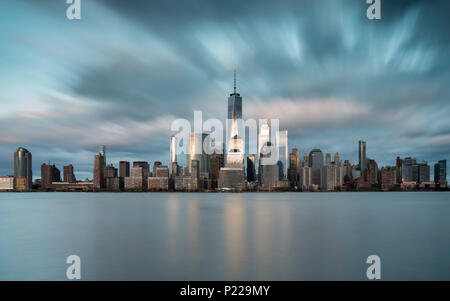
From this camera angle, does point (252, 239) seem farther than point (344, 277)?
Yes

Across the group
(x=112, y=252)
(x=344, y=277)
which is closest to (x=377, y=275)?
(x=344, y=277)

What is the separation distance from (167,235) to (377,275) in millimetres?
30041

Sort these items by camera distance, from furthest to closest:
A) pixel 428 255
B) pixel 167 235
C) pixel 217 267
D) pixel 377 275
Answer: pixel 167 235
pixel 428 255
pixel 217 267
pixel 377 275

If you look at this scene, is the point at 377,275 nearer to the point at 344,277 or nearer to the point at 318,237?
the point at 344,277

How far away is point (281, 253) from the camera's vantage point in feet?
105

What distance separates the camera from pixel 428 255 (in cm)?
3089

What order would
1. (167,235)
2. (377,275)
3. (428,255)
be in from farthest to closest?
(167,235), (428,255), (377,275)
